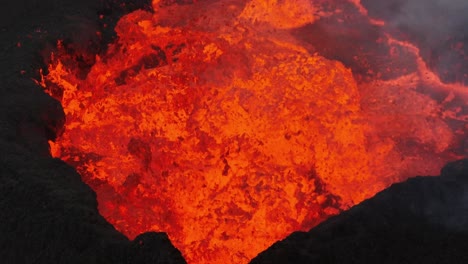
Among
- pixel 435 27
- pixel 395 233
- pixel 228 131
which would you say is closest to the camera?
pixel 395 233

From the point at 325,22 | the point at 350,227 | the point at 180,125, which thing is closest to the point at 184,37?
the point at 180,125

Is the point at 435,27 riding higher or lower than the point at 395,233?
lower

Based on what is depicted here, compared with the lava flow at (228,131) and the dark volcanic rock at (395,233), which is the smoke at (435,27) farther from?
the dark volcanic rock at (395,233)

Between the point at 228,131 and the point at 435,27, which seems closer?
the point at 228,131

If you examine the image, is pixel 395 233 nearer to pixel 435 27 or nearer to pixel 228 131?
pixel 228 131

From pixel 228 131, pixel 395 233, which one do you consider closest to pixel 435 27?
pixel 228 131

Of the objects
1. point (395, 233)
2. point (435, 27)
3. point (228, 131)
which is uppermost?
point (395, 233)

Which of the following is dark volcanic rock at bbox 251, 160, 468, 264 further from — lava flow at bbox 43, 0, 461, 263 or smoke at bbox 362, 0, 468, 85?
smoke at bbox 362, 0, 468, 85
